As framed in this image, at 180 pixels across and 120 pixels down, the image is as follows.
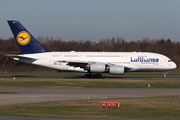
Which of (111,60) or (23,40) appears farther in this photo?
(23,40)

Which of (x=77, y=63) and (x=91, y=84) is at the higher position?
(x=77, y=63)

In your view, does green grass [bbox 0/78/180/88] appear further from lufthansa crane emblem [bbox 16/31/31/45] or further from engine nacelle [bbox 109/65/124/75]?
lufthansa crane emblem [bbox 16/31/31/45]

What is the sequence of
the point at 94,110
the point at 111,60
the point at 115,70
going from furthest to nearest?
1. the point at 111,60
2. the point at 115,70
3. the point at 94,110

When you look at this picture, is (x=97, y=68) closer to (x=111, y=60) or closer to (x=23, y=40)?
(x=111, y=60)

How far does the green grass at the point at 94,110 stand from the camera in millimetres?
15609

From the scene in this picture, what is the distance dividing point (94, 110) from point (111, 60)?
30.5m

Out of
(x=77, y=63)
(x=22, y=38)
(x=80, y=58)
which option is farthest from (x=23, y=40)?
(x=77, y=63)

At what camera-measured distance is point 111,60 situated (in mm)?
47281

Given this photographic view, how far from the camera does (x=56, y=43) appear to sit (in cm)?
12319

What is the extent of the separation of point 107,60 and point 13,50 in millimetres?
53867

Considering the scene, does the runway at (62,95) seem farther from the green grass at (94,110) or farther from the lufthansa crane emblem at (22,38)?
the lufthansa crane emblem at (22,38)

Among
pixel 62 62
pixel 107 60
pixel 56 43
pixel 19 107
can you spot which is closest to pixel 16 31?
pixel 62 62

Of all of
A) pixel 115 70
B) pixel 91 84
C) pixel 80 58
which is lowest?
pixel 91 84

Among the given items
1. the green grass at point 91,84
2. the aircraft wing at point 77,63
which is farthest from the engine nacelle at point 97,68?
the green grass at point 91,84
